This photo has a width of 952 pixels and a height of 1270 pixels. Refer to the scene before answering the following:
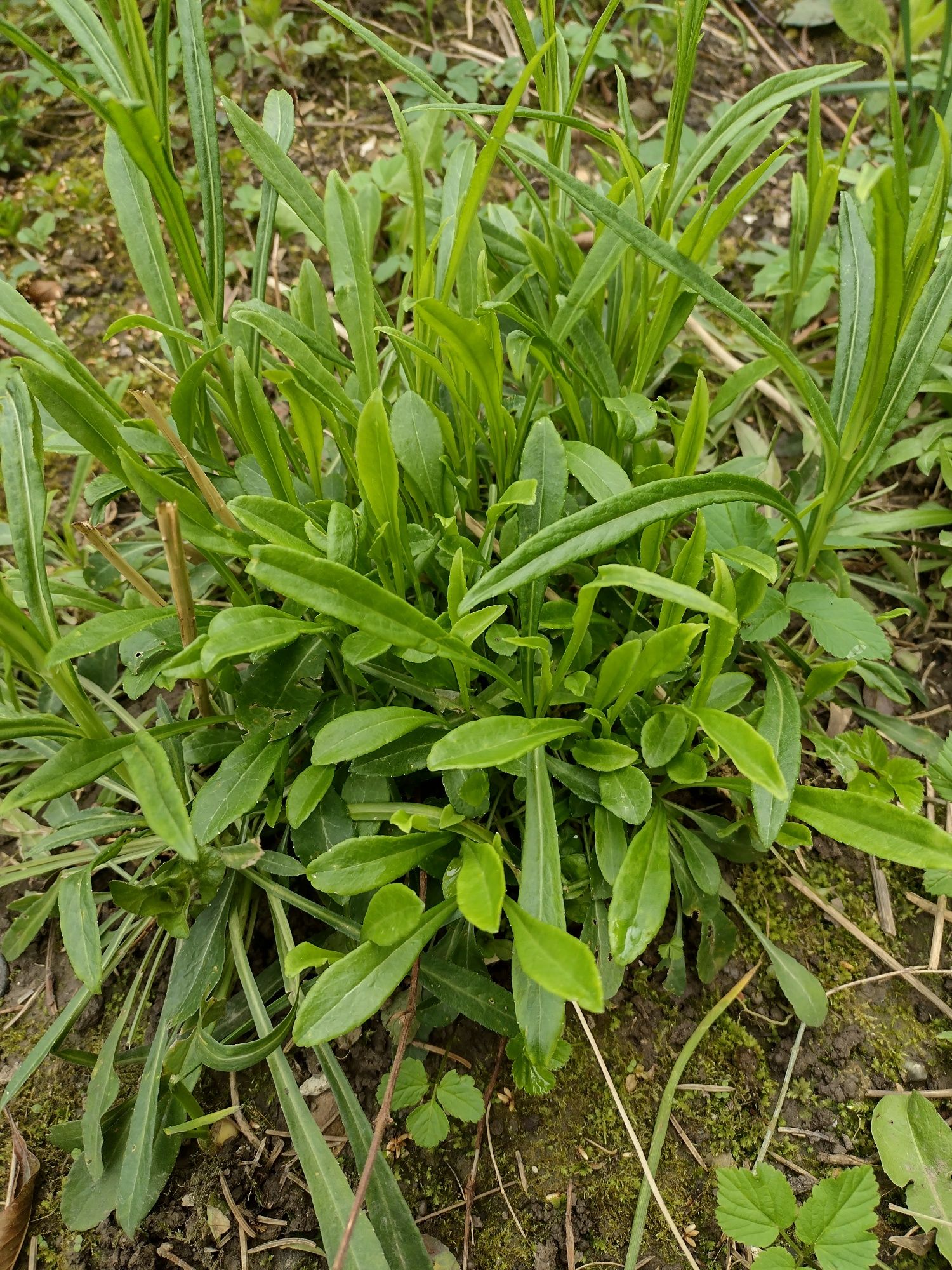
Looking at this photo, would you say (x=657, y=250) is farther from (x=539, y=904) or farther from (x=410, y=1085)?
(x=410, y=1085)

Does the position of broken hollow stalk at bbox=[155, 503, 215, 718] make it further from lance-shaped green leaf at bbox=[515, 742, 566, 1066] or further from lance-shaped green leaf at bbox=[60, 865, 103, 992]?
lance-shaped green leaf at bbox=[515, 742, 566, 1066]

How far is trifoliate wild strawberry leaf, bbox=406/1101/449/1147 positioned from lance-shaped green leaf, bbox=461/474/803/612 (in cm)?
66

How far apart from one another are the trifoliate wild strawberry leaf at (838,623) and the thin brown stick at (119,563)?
0.88 meters

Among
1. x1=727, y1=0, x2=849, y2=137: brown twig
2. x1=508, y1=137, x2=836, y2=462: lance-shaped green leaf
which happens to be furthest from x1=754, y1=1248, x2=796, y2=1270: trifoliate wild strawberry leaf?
x1=727, y1=0, x2=849, y2=137: brown twig

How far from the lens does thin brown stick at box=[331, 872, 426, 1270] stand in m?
0.94

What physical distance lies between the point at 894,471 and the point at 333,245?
1.15m

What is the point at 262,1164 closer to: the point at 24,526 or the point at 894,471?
the point at 24,526

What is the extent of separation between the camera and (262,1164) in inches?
44.8

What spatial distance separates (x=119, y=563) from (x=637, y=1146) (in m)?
1.02

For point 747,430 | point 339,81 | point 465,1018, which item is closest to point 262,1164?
point 465,1018

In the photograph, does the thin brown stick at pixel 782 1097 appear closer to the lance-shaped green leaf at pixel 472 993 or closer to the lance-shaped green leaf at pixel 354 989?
the lance-shaped green leaf at pixel 472 993

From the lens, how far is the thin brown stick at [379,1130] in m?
0.94

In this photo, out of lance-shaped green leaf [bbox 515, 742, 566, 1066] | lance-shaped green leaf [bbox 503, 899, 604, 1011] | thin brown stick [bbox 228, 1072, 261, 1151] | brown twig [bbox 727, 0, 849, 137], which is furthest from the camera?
brown twig [bbox 727, 0, 849, 137]

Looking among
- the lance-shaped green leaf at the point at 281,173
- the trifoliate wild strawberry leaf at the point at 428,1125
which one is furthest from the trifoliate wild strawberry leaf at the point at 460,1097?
the lance-shaped green leaf at the point at 281,173
